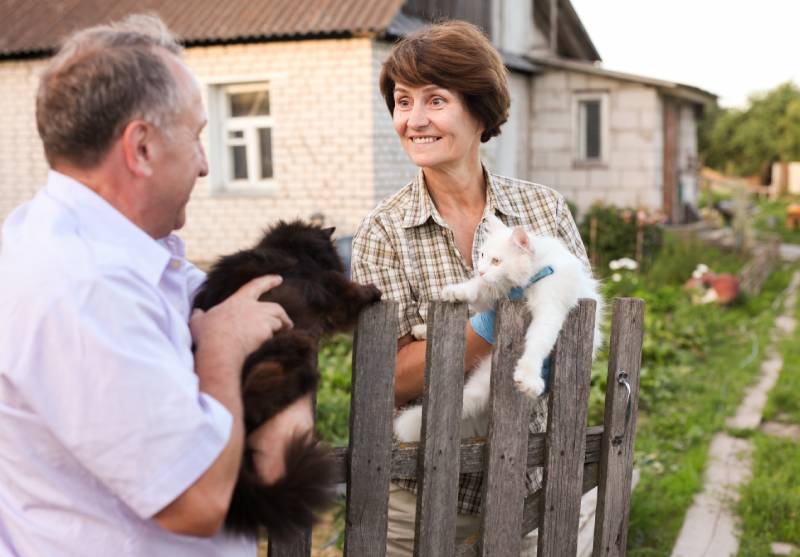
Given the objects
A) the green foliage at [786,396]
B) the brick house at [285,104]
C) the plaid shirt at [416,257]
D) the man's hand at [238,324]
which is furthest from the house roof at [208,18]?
the man's hand at [238,324]

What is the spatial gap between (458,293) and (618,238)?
36.8 ft

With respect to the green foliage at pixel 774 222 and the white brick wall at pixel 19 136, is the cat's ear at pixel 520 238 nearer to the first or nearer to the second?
the white brick wall at pixel 19 136

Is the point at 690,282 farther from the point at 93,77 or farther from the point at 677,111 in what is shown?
the point at 93,77

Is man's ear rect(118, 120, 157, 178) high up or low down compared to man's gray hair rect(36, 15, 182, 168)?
down

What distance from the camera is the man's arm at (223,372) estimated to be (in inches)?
52.0

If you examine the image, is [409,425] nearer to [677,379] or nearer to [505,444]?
[505,444]

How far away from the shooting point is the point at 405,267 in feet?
8.13

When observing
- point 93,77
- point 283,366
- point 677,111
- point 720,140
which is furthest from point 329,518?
point 720,140

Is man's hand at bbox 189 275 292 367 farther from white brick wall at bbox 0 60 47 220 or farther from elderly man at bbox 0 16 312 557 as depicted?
white brick wall at bbox 0 60 47 220

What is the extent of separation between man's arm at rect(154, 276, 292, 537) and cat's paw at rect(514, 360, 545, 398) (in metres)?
0.79

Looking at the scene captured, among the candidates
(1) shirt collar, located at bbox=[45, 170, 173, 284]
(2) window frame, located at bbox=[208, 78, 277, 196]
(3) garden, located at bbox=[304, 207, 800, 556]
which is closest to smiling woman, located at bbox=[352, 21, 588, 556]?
(3) garden, located at bbox=[304, 207, 800, 556]

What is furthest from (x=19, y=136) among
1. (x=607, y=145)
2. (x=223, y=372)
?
(x=223, y=372)

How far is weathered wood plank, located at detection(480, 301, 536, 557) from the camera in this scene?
7.12ft

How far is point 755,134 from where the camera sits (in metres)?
38.5
